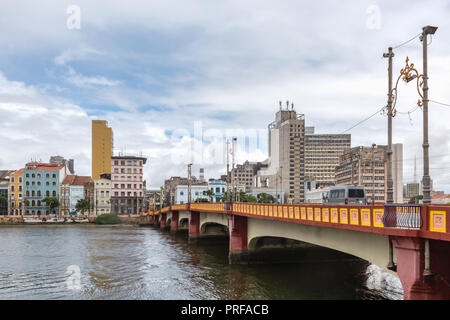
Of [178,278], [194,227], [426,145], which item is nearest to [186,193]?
[194,227]

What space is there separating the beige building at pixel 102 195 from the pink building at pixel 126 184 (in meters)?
2.08

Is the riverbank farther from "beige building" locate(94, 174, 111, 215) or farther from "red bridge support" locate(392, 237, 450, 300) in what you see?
"red bridge support" locate(392, 237, 450, 300)

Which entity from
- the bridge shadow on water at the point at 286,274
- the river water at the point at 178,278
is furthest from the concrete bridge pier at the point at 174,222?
the bridge shadow on water at the point at 286,274

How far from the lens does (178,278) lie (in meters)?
34.1

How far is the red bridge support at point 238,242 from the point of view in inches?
1536

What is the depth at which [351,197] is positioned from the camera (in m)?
42.2

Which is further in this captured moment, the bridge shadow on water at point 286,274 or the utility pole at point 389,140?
the bridge shadow on water at point 286,274

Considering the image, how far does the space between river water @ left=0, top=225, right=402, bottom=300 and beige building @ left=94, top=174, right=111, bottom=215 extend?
3779 inches

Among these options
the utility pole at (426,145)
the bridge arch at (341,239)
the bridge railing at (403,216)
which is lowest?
the bridge arch at (341,239)

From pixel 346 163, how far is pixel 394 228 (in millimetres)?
155333

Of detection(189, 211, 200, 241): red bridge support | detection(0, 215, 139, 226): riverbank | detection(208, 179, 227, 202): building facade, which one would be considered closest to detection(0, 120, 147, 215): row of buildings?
detection(0, 215, 139, 226): riverbank

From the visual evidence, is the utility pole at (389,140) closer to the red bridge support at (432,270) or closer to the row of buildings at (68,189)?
the red bridge support at (432,270)
